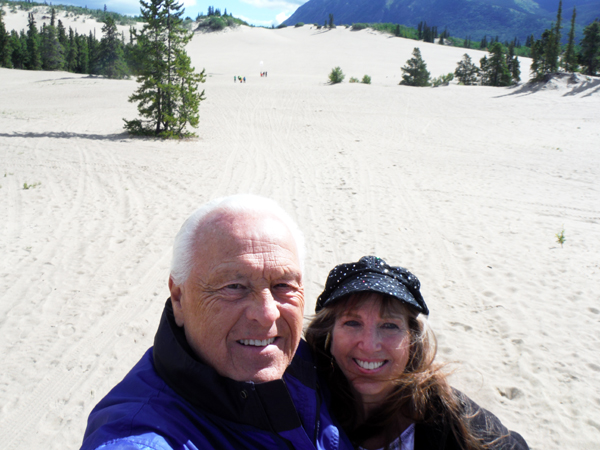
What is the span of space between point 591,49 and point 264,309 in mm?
54727

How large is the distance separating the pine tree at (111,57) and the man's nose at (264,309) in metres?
54.3

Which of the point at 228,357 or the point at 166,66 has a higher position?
the point at 166,66

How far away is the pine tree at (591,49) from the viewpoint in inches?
1649

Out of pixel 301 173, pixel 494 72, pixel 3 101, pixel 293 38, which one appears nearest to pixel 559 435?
pixel 301 173

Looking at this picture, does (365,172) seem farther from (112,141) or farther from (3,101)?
(3,101)

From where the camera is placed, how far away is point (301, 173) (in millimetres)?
12258

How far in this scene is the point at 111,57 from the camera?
49781 mm

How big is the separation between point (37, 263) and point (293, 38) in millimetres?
96775

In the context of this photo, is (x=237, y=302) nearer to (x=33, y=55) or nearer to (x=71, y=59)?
(x=33, y=55)

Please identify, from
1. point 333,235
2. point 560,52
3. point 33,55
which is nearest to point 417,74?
point 560,52

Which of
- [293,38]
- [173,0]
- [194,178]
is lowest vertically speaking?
[194,178]

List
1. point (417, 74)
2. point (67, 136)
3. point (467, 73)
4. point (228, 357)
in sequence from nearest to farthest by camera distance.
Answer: point (228, 357)
point (67, 136)
point (417, 74)
point (467, 73)

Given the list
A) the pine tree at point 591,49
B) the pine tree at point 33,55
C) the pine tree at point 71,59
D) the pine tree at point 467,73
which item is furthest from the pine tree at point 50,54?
the pine tree at point 591,49

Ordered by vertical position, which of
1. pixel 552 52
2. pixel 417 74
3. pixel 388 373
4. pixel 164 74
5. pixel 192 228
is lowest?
pixel 388 373
